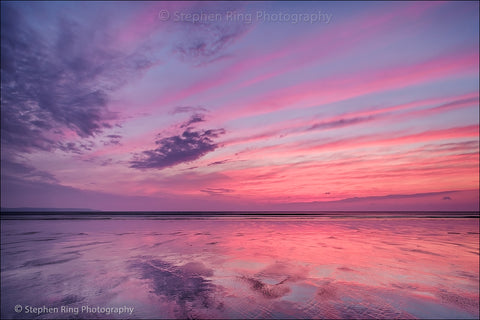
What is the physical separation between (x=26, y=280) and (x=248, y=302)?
23.5ft

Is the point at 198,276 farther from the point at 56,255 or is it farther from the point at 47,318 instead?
the point at 56,255

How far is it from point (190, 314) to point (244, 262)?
4996mm

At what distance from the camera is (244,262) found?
9914 millimetres

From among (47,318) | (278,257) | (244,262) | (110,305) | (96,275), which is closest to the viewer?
(47,318)

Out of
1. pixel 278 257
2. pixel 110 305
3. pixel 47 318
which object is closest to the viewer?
pixel 47 318

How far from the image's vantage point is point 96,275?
8086 millimetres

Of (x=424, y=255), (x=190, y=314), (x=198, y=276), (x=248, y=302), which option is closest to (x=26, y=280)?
(x=198, y=276)

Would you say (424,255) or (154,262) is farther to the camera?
(424,255)

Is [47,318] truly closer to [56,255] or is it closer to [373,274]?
[56,255]

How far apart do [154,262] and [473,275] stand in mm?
11437

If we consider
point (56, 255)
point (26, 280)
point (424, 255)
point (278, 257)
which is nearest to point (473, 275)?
point (424, 255)

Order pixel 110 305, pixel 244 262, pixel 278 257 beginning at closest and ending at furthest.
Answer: pixel 110 305 < pixel 244 262 < pixel 278 257

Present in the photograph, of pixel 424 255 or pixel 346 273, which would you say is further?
pixel 424 255

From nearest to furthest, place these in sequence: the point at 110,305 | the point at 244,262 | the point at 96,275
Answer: the point at 110,305, the point at 96,275, the point at 244,262
